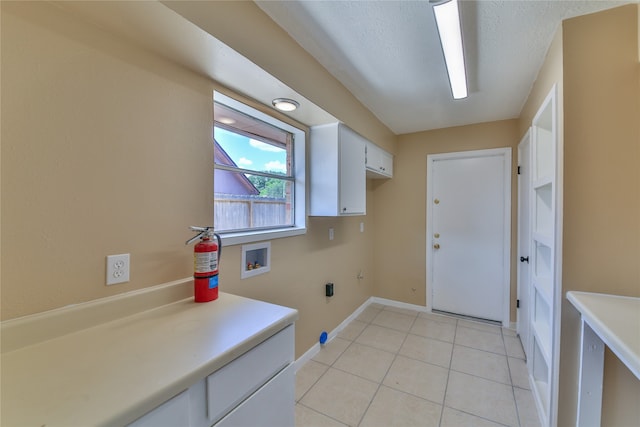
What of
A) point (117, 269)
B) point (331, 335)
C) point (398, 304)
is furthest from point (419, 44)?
point (398, 304)

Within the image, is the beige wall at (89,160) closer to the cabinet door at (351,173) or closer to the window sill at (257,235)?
the window sill at (257,235)

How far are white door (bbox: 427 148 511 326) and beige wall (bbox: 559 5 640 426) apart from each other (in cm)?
172

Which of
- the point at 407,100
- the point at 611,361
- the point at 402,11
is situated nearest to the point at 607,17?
the point at 402,11

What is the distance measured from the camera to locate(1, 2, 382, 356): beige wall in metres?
0.82

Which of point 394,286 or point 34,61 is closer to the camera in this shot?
point 34,61

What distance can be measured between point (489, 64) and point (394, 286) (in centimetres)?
268

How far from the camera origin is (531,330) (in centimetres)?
202

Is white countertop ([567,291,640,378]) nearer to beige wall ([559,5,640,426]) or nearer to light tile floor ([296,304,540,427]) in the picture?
beige wall ([559,5,640,426])

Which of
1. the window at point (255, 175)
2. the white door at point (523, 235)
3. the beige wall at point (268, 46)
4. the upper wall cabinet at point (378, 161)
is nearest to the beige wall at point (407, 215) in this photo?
the upper wall cabinet at point (378, 161)

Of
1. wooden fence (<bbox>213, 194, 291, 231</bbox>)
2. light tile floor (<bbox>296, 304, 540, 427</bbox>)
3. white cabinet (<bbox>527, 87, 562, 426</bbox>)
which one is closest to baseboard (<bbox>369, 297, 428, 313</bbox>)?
light tile floor (<bbox>296, 304, 540, 427</bbox>)

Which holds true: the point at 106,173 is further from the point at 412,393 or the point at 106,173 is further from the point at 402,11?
the point at 412,393

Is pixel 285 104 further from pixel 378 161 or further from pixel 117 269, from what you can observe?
pixel 378 161

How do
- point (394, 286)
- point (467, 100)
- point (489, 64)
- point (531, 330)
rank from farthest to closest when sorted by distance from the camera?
point (394, 286) → point (467, 100) → point (531, 330) → point (489, 64)

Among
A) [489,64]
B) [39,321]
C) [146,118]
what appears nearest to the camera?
[39,321]
